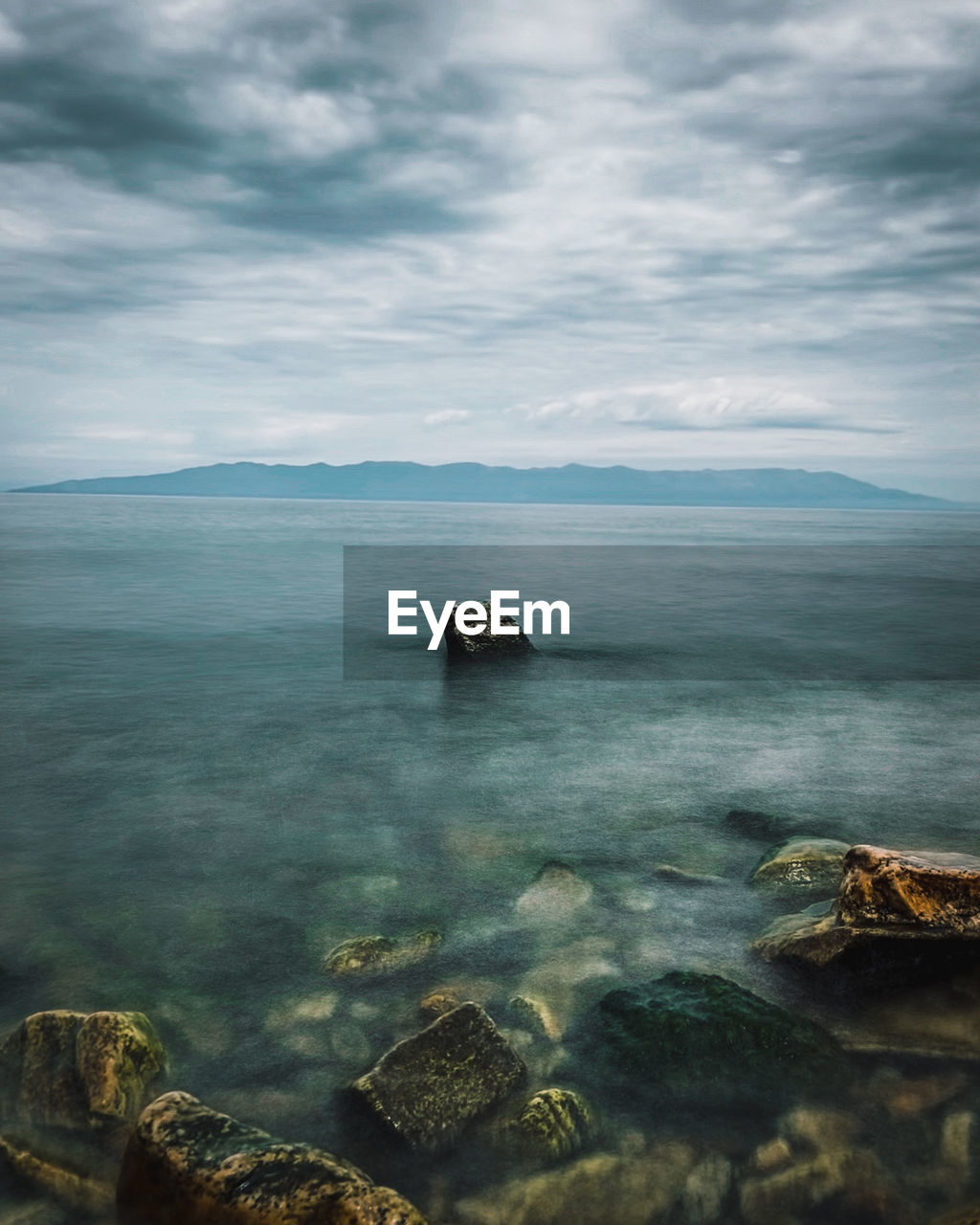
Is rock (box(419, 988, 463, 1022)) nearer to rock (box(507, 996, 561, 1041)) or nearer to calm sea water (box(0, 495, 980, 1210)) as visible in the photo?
calm sea water (box(0, 495, 980, 1210))

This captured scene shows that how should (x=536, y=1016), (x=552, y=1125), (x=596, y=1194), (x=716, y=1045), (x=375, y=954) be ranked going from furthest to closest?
1. (x=375, y=954)
2. (x=536, y=1016)
3. (x=716, y=1045)
4. (x=552, y=1125)
5. (x=596, y=1194)

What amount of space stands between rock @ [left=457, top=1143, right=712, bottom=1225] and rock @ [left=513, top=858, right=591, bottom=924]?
276cm

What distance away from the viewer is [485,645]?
65.9 feet

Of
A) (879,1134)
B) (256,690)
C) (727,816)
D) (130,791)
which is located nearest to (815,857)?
(727,816)

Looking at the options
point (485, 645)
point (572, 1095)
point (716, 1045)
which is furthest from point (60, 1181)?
point (485, 645)

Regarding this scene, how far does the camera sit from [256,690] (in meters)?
17.9

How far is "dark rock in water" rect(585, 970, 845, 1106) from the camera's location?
18.4 feet

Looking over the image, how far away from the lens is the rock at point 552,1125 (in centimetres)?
506

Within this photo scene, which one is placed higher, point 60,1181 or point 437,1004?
point 437,1004

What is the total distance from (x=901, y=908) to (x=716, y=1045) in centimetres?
180

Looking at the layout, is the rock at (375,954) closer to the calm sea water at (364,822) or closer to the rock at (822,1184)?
the calm sea water at (364,822)

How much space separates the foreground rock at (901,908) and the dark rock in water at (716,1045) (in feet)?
2.72

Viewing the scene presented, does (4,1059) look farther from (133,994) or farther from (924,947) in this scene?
(924,947)

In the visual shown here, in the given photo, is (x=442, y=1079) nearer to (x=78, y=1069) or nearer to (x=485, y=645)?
(x=78, y=1069)
